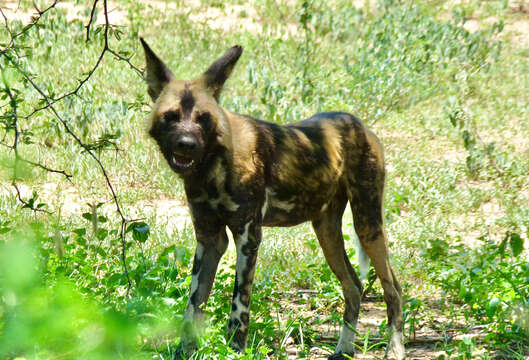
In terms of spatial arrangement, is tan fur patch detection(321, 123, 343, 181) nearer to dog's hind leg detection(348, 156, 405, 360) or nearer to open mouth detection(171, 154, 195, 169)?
dog's hind leg detection(348, 156, 405, 360)

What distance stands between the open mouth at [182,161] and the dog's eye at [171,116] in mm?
169

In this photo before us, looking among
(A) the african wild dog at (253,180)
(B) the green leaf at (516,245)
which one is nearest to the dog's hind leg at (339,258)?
(A) the african wild dog at (253,180)

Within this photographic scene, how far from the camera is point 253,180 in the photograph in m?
3.19

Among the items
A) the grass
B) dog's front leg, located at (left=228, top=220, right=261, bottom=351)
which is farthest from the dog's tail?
dog's front leg, located at (left=228, top=220, right=261, bottom=351)

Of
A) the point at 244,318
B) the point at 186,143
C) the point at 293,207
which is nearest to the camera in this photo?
the point at 186,143

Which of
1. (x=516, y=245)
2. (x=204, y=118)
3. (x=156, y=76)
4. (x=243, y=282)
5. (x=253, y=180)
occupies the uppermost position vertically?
(x=156, y=76)

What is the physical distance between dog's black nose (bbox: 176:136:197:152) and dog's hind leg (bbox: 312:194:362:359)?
44.1 inches

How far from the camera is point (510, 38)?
34.8 ft

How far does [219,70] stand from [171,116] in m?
0.35

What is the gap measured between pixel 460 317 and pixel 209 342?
1.66 m

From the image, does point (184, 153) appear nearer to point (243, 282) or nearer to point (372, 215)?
→ point (243, 282)

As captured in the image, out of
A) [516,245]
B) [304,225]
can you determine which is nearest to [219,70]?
[516,245]

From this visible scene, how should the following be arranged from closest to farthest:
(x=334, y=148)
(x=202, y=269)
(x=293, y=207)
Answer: (x=202, y=269)
(x=293, y=207)
(x=334, y=148)

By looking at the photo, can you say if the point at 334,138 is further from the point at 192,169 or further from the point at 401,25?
the point at 401,25
